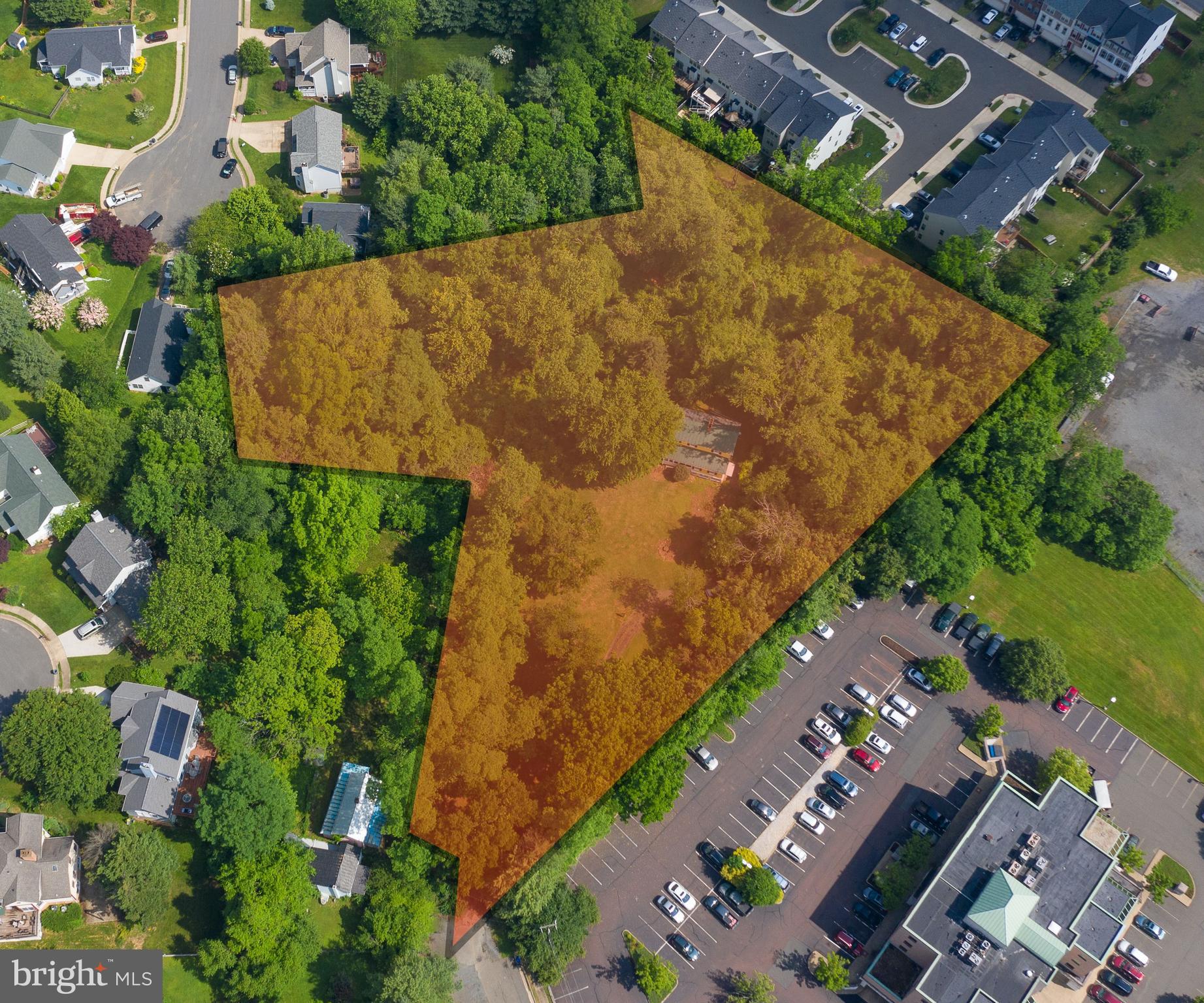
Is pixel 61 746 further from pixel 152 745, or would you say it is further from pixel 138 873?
pixel 138 873

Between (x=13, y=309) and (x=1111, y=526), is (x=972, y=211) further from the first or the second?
(x=13, y=309)

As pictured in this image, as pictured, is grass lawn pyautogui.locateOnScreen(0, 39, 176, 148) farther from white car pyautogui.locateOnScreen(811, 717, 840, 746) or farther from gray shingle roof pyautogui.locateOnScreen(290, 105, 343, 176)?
white car pyautogui.locateOnScreen(811, 717, 840, 746)

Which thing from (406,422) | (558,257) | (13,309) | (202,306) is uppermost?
(558,257)

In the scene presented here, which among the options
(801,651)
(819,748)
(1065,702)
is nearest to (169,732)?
(801,651)

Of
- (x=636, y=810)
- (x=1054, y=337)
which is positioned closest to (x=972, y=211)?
(x=1054, y=337)

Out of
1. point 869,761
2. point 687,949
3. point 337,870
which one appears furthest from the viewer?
point 869,761

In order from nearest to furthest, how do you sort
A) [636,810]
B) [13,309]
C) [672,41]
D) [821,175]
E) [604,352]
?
1. [636,810]
2. [604,352]
3. [13,309]
4. [821,175]
5. [672,41]

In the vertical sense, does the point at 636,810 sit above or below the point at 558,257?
below
